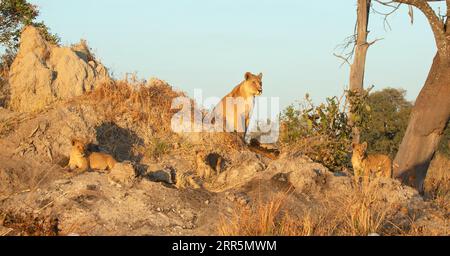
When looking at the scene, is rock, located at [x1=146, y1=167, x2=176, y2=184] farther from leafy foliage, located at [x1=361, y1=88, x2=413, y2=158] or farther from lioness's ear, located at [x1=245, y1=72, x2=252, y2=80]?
leafy foliage, located at [x1=361, y1=88, x2=413, y2=158]

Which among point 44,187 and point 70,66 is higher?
point 70,66

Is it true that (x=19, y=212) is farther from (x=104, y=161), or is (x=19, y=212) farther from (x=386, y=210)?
(x=386, y=210)

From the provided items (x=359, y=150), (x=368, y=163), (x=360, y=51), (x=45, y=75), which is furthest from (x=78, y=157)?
(x=360, y=51)

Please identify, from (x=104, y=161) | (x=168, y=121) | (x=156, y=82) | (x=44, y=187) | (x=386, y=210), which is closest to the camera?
(x=386, y=210)

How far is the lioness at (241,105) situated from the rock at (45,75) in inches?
91.8

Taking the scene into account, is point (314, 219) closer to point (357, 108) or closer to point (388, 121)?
point (357, 108)

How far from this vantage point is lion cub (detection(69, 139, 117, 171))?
12555 millimetres

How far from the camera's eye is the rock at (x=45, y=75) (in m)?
14.8

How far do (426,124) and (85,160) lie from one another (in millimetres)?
8643

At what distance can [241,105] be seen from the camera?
15.5 metres

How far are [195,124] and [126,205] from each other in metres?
3.89

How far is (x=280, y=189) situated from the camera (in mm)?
12023

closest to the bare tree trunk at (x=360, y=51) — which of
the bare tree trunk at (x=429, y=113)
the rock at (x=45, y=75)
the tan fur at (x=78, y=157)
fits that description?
the bare tree trunk at (x=429, y=113)
